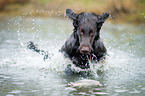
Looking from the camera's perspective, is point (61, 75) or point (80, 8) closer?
point (61, 75)

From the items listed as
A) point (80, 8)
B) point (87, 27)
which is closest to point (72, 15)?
point (87, 27)

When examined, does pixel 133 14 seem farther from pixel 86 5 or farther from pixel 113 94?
pixel 113 94

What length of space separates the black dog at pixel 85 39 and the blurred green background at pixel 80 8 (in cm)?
1205

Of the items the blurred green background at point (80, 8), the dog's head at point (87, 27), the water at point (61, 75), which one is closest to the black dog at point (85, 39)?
the dog's head at point (87, 27)

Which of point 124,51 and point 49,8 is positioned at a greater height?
point 49,8

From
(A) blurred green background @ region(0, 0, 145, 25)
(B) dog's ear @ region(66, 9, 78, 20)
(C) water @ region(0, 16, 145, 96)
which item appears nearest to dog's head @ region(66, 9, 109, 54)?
(B) dog's ear @ region(66, 9, 78, 20)

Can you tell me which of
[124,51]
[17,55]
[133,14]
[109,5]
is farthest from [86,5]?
[17,55]

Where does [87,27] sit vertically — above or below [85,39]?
above

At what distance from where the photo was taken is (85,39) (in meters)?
5.89

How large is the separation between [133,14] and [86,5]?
4.94 m

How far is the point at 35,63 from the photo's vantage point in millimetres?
8078

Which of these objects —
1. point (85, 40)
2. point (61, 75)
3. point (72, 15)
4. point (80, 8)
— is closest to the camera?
point (85, 40)

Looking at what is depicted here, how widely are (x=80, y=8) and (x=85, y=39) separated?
16.2 m

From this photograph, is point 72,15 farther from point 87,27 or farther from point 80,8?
point 80,8
